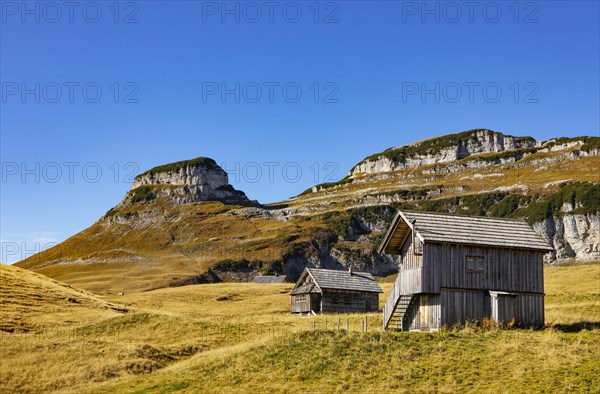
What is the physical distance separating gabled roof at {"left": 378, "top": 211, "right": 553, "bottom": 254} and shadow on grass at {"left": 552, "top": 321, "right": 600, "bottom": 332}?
14.3 ft

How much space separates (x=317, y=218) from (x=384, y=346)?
156896mm

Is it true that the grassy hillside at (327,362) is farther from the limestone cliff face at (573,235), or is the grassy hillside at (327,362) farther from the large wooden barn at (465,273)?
the limestone cliff face at (573,235)

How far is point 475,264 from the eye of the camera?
36.6 meters

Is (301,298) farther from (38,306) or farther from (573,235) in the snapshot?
(573,235)

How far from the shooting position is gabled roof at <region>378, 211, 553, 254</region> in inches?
1427

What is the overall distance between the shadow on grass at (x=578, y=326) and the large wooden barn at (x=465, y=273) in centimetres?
119

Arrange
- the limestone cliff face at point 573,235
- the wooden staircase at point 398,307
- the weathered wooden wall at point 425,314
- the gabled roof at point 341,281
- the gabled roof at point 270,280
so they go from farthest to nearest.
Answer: the limestone cliff face at point 573,235, the gabled roof at point 270,280, the gabled roof at point 341,281, the wooden staircase at point 398,307, the weathered wooden wall at point 425,314

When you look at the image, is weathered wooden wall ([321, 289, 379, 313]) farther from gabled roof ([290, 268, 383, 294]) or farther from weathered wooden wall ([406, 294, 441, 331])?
weathered wooden wall ([406, 294, 441, 331])

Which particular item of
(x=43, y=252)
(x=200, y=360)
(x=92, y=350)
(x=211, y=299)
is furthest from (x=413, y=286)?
(x=43, y=252)

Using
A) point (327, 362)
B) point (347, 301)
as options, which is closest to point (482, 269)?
point (327, 362)

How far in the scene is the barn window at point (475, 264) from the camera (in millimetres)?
36344

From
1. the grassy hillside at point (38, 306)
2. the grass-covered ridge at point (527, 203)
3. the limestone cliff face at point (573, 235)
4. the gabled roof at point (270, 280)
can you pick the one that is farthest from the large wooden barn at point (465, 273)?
the grass-covered ridge at point (527, 203)

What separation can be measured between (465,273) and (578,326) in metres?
7.07

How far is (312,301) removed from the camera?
217ft
